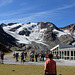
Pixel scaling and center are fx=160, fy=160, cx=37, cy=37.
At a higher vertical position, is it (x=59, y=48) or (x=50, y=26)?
(x=50, y=26)

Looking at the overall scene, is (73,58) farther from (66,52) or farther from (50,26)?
(50,26)

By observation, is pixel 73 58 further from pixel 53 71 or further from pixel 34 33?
pixel 34 33

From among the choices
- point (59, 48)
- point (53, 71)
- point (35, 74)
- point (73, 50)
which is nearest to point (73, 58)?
point (73, 50)

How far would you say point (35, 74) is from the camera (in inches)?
454

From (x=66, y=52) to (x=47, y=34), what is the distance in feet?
385

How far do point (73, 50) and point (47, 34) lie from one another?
120151 millimetres

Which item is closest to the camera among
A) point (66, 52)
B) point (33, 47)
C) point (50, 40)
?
point (66, 52)

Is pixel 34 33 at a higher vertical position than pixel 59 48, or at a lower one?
higher

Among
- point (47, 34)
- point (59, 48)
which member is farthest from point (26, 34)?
point (59, 48)

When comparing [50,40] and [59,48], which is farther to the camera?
[50,40]

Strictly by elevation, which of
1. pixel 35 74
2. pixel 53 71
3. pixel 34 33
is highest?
pixel 34 33

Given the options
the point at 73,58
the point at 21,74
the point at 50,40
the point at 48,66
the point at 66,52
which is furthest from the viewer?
the point at 50,40

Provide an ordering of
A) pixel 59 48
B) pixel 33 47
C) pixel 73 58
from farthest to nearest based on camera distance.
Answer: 1. pixel 33 47
2. pixel 59 48
3. pixel 73 58

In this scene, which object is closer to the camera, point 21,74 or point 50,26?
point 21,74
